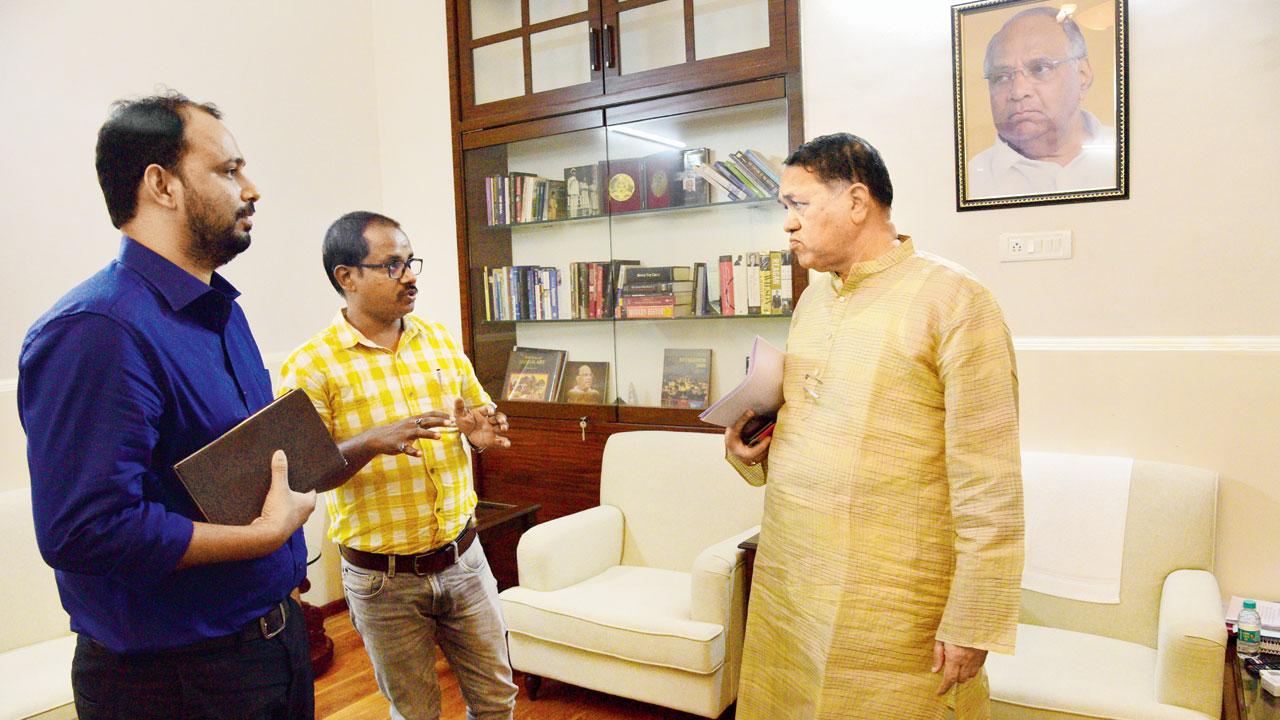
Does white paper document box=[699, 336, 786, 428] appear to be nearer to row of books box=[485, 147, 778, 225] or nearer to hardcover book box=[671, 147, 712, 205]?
row of books box=[485, 147, 778, 225]

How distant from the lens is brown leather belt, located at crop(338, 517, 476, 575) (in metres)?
1.84

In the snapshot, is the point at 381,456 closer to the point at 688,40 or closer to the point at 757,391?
the point at 757,391

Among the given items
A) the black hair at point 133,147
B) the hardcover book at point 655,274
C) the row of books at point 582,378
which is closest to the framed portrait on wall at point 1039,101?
the hardcover book at point 655,274

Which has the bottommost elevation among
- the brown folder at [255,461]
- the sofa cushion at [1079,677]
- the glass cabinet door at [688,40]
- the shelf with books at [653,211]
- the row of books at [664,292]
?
the sofa cushion at [1079,677]

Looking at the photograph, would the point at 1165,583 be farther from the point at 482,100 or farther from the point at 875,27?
the point at 482,100

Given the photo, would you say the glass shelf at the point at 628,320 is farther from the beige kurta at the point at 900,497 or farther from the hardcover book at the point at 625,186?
the beige kurta at the point at 900,497

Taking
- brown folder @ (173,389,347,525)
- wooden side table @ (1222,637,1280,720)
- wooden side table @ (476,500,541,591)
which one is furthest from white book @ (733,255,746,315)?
brown folder @ (173,389,347,525)

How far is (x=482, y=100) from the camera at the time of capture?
12.5ft

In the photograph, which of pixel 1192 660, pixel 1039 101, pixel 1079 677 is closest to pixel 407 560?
pixel 1079 677

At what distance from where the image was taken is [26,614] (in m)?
2.54

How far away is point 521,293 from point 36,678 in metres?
2.12

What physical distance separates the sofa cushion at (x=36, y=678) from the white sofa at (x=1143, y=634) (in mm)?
2290

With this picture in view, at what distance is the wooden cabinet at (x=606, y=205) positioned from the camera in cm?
318

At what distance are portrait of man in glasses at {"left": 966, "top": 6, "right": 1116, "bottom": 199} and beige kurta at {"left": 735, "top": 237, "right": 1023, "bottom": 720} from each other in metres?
1.28
